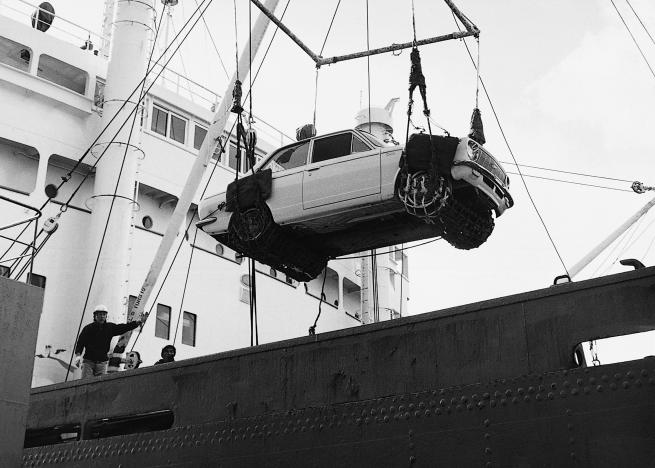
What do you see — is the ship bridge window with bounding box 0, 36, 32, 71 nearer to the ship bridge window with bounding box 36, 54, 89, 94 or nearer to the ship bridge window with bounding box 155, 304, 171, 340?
the ship bridge window with bounding box 36, 54, 89, 94

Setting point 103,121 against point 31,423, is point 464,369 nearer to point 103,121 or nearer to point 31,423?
point 31,423

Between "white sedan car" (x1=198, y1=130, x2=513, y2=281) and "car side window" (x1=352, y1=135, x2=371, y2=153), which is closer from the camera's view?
"white sedan car" (x1=198, y1=130, x2=513, y2=281)

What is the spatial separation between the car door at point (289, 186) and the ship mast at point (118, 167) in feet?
19.4

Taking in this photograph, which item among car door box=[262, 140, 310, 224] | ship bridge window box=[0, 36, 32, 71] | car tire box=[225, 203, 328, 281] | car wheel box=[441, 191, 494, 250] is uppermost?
ship bridge window box=[0, 36, 32, 71]

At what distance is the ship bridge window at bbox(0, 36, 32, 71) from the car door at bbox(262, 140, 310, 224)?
811 cm

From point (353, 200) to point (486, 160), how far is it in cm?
177

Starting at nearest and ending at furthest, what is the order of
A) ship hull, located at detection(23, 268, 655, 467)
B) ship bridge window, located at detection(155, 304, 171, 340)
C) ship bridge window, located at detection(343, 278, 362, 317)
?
ship hull, located at detection(23, 268, 655, 467) → ship bridge window, located at detection(155, 304, 171, 340) → ship bridge window, located at detection(343, 278, 362, 317)

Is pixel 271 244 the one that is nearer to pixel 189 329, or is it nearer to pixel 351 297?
pixel 189 329

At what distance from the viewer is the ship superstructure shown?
16.6 m

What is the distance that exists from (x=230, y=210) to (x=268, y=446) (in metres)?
4.69

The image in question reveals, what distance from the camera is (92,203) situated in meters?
17.6

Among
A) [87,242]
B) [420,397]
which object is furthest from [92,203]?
[420,397]

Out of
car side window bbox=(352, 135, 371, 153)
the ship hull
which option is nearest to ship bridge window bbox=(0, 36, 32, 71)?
car side window bbox=(352, 135, 371, 153)

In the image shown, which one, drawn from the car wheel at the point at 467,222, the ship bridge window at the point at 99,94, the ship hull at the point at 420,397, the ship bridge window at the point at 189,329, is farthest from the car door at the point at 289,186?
the ship bridge window at the point at 99,94
